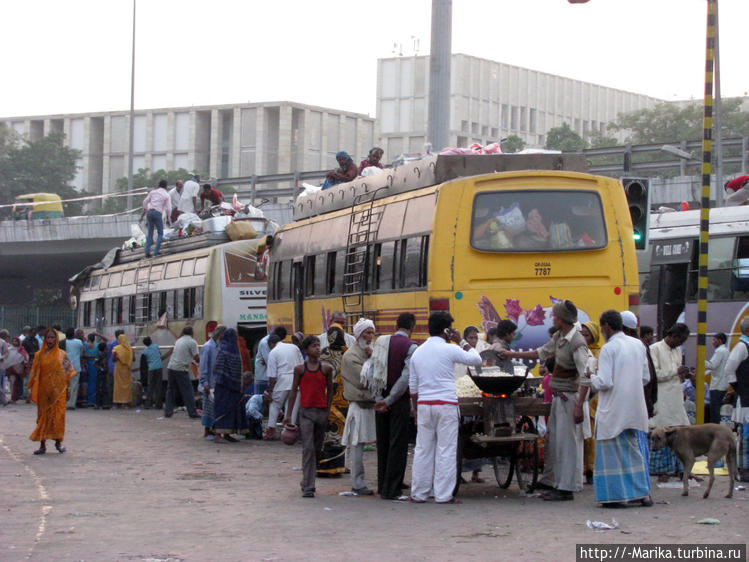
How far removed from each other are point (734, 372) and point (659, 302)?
9926 mm

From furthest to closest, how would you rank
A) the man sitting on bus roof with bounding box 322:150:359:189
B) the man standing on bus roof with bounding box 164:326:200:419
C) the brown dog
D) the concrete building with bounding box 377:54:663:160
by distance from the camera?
the concrete building with bounding box 377:54:663:160 → the man standing on bus roof with bounding box 164:326:200:419 → the man sitting on bus roof with bounding box 322:150:359:189 → the brown dog

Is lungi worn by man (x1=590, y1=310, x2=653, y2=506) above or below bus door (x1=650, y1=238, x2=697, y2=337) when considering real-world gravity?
below

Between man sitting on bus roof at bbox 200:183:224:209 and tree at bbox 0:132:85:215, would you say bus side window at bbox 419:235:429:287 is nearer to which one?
man sitting on bus roof at bbox 200:183:224:209

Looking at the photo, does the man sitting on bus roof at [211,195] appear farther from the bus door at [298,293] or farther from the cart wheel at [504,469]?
the cart wheel at [504,469]

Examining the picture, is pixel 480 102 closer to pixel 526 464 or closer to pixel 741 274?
pixel 741 274

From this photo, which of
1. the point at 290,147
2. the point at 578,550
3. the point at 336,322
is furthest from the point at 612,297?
the point at 290,147

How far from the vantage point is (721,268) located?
67.9 ft

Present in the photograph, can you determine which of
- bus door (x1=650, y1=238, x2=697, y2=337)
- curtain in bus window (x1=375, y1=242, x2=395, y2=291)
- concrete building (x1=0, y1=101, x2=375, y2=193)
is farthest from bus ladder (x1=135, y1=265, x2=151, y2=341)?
concrete building (x1=0, y1=101, x2=375, y2=193)

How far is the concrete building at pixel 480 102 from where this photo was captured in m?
108

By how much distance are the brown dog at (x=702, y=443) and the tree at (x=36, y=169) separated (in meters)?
74.9

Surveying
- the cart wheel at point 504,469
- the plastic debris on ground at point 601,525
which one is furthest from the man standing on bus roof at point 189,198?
the plastic debris on ground at point 601,525

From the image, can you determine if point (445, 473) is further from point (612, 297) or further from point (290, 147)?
point (290, 147)

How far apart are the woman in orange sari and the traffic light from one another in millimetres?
7662

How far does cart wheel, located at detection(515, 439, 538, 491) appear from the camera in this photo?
1175cm
